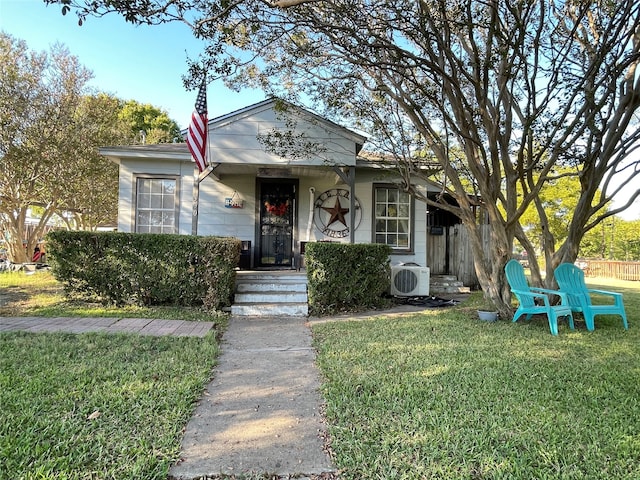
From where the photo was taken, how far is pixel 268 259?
9570 millimetres

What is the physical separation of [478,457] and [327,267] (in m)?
4.79

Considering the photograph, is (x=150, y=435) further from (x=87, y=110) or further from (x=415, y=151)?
(x=87, y=110)

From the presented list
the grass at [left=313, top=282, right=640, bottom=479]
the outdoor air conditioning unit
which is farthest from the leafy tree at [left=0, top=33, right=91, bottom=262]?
the grass at [left=313, top=282, right=640, bottom=479]

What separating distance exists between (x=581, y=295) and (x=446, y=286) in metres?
4.27

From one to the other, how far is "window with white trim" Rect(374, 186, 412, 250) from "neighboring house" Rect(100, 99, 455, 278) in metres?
0.03

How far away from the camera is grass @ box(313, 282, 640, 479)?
212 cm

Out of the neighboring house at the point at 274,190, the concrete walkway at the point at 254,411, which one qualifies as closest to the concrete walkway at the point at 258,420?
the concrete walkway at the point at 254,411

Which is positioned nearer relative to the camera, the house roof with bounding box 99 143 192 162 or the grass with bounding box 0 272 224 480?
the grass with bounding box 0 272 224 480

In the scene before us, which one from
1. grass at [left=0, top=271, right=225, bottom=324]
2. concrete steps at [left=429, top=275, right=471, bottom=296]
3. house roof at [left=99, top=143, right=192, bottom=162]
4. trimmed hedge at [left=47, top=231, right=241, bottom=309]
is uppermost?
house roof at [left=99, top=143, right=192, bottom=162]

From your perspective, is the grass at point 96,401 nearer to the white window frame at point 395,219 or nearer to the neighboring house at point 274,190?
the neighboring house at point 274,190

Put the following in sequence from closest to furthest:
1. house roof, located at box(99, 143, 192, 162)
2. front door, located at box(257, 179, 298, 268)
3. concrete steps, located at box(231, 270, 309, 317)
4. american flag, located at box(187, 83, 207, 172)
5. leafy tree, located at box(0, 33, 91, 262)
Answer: concrete steps, located at box(231, 270, 309, 317)
american flag, located at box(187, 83, 207, 172)
house roof, located at box(99, 143, 192, 162)
front door, located at box(257, 179, 298, 268)
leafy tree, located at box(0, 33, 91, 262)

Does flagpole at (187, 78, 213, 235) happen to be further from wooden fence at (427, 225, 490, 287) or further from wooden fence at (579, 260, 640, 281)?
wooden fence at (579, 260, 640, 281)

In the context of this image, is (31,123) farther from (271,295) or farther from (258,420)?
(258,420)

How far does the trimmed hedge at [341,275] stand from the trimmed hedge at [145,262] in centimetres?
152
